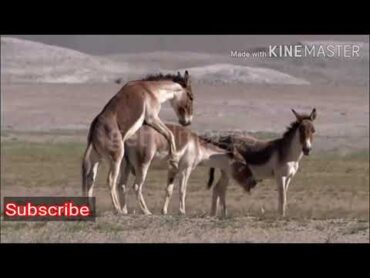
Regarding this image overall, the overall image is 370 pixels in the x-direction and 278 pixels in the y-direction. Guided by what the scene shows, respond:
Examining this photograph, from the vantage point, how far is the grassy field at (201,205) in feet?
45.9

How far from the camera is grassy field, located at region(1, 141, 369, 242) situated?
551 inches

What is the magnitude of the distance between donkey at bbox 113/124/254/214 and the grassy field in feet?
1.86

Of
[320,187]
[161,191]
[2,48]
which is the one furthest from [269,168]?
[2,48]

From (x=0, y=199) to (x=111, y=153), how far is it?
1093 centimetres

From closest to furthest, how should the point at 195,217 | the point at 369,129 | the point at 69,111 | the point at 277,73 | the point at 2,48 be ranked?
the point at 195,217 < the point at 369,129 < the point at 69,111 < the point at 277,73 < the point at 2,48

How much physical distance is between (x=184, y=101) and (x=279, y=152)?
9.55 feet

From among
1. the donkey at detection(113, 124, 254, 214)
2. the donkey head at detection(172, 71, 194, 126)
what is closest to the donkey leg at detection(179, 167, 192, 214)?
the donkey at detection(113, 124, 254, 214)

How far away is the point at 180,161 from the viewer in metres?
18.2

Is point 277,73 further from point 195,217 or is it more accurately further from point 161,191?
point 195,217

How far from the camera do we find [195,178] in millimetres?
31531

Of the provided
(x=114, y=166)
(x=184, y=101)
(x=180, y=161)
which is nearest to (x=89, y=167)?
(x=114, y=166)

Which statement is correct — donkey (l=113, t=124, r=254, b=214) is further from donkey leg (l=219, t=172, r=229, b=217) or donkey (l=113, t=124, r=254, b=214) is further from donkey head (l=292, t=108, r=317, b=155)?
donkey head (l=292, t=108, r=317, b=155)

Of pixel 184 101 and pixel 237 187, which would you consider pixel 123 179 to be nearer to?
pixel 184 101

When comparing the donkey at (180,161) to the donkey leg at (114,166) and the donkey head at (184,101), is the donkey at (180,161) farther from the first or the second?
the donkey leg at (114,166)
